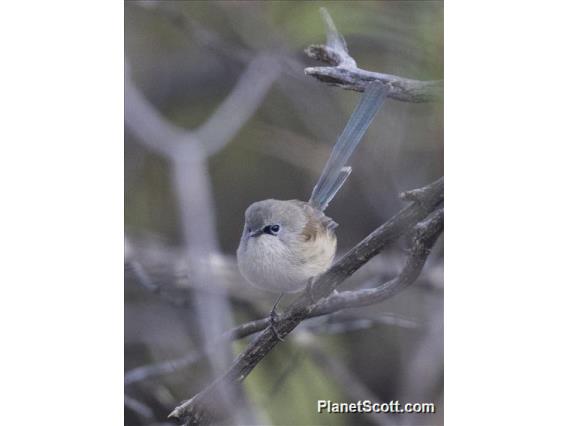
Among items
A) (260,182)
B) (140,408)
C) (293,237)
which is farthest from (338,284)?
(140,408)

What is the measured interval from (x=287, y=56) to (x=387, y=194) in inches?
19.3

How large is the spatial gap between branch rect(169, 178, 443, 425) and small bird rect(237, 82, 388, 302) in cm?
5

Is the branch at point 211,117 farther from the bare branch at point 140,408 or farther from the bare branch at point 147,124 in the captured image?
the bare branch at point 140,408

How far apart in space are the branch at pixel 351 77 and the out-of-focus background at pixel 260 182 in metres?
0.03

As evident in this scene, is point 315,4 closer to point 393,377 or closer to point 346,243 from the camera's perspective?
point 346,243

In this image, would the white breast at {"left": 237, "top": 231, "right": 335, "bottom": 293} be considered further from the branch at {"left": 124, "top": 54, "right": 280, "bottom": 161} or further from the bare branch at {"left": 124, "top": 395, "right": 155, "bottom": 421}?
the bare branch at {"left": 124, "top": 395, "right": 155, "bottom": 421}

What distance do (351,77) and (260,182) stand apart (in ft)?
1.23

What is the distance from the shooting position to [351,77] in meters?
2.26

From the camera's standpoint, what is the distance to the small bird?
2.25 metres

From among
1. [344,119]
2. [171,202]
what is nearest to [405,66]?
[344,119]

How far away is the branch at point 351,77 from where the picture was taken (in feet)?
7.39

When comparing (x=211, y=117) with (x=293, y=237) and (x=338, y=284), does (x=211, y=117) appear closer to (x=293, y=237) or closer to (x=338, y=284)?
(x=293, y=237)

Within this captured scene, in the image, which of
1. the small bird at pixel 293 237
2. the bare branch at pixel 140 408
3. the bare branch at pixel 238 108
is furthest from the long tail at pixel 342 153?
the bare branch at pixel 140 408

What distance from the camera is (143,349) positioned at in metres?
2.42
